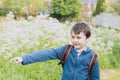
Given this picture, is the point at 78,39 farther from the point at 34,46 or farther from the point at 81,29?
the point at 34,46

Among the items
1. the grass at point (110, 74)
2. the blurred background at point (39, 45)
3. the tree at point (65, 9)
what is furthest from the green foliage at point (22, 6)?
the grass at point (110, 74)

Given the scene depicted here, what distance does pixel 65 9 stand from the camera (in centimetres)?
3722

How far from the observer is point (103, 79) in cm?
890

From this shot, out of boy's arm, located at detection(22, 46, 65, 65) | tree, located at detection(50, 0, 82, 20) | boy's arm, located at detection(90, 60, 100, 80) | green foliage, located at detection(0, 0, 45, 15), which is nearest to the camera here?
boy's arm, located at detection(22, 46, 65, 65)

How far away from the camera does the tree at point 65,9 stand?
122 ft

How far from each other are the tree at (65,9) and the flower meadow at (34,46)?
25969mm

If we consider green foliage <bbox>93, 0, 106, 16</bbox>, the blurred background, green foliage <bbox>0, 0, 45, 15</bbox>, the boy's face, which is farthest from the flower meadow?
green foliage <bbox>93, 0, 106, 16</bbox>

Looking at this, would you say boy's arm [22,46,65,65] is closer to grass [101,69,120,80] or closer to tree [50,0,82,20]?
grass [101,69,120,80]

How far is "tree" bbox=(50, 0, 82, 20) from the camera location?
122 ft

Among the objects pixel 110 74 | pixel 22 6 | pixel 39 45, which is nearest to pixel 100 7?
pixel 22 6

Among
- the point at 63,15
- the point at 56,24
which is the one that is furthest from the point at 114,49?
the point at 63,15

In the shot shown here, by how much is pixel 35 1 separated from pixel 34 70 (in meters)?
27.6

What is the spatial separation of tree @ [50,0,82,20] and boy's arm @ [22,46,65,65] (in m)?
33.2

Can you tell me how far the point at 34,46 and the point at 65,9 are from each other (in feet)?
95.7
